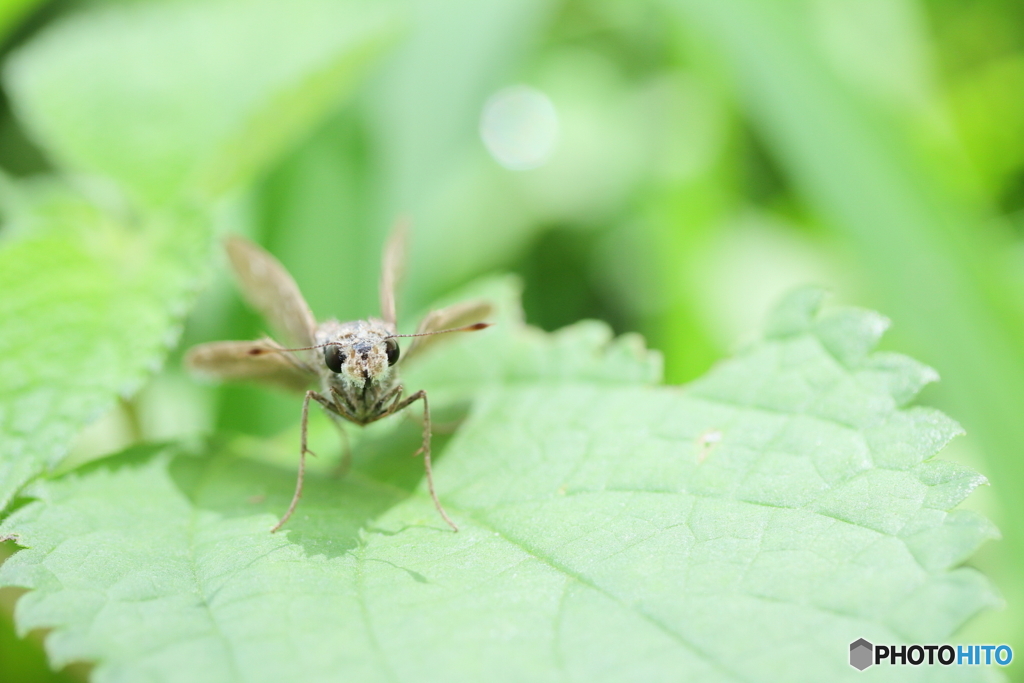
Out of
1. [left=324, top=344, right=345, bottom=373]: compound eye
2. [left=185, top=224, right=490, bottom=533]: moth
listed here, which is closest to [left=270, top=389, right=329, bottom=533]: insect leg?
[left=185, top=224, right=490, bottom=533]: moth

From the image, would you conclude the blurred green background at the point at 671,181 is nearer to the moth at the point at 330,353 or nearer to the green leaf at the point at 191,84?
the green leaf at the point at 191,84

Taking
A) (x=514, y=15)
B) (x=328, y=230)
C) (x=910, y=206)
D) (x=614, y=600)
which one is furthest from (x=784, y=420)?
(x=514, y=15)

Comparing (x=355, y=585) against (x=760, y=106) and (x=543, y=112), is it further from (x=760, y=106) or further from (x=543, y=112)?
(x=543, y=112)

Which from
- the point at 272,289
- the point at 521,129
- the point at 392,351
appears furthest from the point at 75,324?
the point at 521,129

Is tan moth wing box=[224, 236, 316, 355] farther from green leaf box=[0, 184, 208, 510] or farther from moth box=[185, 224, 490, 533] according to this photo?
green leaf box=[0, 184, 208, 510]

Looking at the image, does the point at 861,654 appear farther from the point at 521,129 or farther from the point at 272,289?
the point at 521,129
